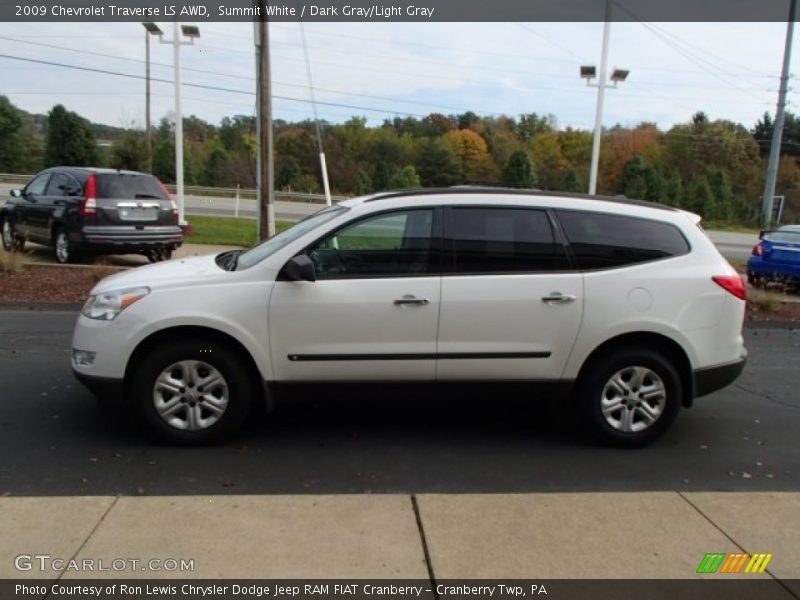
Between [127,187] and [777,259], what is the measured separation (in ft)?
39.6

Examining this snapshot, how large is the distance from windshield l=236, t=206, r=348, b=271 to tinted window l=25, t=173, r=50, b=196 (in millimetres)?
9265

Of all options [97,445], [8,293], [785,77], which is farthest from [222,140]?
[97,445]

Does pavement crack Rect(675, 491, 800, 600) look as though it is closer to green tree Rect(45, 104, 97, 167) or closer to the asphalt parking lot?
the asphalt parking lot

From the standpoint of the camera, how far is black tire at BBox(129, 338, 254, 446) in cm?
417

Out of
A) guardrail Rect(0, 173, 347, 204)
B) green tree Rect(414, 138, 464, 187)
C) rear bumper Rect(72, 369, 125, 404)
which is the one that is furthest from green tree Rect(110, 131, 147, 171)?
rear bumper Rect(72, 369, 125, 404)

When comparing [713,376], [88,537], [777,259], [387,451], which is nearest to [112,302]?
[88,537]

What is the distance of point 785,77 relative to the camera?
2405 cm

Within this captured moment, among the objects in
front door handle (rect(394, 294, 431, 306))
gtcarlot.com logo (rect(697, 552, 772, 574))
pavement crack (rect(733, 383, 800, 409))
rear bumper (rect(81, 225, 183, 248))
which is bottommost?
gtcarlot.com logo (rect(697, 552, 772, 574))

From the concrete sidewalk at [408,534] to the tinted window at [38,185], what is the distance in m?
10.4

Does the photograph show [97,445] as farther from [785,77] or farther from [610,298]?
[785,77]

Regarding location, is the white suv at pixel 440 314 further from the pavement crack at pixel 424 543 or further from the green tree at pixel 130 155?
the green tree at pixel 130 155

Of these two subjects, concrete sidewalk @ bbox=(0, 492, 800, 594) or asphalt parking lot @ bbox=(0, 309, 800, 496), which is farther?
asphalt parking lot @ bbox=(0, 309, 800, 496)

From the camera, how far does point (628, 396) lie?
450 cm

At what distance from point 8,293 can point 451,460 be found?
7.88 m
